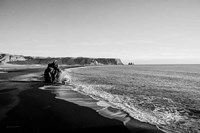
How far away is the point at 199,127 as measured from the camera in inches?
294

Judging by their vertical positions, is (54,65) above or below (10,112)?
above

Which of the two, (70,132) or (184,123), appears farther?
(184,123)

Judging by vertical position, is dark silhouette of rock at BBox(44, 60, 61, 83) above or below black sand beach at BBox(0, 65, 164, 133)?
above

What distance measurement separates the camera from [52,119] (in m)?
7.36

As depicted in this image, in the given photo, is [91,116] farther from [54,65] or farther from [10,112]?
[54,65]

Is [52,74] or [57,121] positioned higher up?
[52,74]

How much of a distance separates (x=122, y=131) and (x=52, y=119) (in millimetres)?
3755

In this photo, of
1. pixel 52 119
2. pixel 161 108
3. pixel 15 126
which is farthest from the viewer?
pixel 161 108

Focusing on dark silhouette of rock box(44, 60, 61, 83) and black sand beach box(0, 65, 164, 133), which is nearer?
black sand beach box(0, 65, 164, 133)

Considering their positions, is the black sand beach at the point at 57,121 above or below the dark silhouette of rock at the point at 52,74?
below

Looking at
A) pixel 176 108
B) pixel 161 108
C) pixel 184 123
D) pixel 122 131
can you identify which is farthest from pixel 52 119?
pixel 176 108

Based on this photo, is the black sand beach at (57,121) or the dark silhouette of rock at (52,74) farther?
the dark silhouette of rock at (52,74)

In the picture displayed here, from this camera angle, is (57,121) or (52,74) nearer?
(57,121)

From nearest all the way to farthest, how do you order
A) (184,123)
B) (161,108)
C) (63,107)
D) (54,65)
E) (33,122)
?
1. (33,122)
2. (184,123)
3. (63,107)
4. (161,108)
5. (54,65)
